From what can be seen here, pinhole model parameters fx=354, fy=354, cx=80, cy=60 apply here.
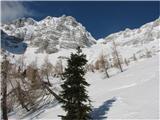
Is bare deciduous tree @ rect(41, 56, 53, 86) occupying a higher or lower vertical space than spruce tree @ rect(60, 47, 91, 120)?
higher

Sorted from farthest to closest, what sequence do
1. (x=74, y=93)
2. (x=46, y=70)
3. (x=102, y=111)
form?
1. (x=46, y=70)
2. (x=102, y=111)
3. (x=74, y=93)

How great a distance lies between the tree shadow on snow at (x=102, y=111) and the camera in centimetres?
2594

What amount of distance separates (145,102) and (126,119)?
13.0ft

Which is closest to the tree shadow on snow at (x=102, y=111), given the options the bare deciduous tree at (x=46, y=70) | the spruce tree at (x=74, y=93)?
the spruce tree at (x=74, y=93)

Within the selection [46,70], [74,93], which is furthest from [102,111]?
[46,70]

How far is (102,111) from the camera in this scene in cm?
2692

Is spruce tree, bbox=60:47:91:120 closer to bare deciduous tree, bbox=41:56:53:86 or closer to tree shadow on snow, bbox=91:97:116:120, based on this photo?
tree shadow on snow, bbox=91:97:116:120

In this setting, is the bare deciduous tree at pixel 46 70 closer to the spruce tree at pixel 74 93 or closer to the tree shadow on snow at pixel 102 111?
the tree shadow on snow at pixel 102 111

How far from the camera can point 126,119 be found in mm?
23938

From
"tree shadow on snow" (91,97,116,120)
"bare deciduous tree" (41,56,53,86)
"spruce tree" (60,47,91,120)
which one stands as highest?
"bare deciduous tree" (41,56,53,86)

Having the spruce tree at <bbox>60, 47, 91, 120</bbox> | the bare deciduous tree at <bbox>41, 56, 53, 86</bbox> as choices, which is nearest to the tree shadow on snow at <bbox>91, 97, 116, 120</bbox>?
the spruce tree at <bbox>60, 47, 91, 120</bbox>

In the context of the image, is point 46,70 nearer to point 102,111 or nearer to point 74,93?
point 102,111

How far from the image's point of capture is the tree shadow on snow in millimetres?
25941

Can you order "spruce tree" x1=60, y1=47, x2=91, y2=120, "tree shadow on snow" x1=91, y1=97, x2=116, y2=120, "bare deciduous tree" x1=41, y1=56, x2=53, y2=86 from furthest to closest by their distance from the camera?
"bare deciduous tree" x1=41, y1=56, x2=53, y2=86
"tree shadow on snow" x1=91, y1=97, x2=116, y2=120
"spruce tree" x1=60, y1=47, x2=91, y2=120
